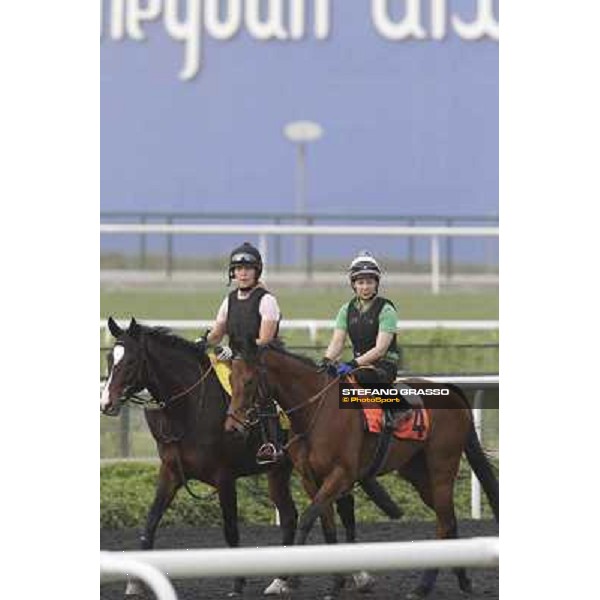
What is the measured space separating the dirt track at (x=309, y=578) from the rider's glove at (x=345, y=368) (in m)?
0.74

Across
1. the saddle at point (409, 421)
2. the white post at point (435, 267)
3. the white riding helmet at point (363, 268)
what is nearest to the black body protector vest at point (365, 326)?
the white riding helmet at point (363, 268)

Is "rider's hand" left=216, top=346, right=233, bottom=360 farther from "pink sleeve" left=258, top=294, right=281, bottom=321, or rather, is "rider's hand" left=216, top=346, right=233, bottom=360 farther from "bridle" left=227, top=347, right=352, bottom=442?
"bridle" left=227, top=347, right=352, bottom=442

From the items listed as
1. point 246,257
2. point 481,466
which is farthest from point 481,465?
point 246,257

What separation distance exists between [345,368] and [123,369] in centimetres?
77

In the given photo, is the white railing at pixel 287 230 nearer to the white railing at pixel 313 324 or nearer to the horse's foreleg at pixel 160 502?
the white railing at pixel 313 324

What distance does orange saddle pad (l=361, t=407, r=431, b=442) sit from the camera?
527cm

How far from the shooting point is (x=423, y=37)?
610 centimetres

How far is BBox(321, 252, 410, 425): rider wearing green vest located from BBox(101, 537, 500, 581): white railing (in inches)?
141

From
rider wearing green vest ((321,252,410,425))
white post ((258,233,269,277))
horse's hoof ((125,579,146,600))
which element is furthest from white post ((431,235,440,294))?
horse's hoof ((125,579,146,600))

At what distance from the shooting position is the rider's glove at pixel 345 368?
5348 mm

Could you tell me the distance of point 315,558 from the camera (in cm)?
181
